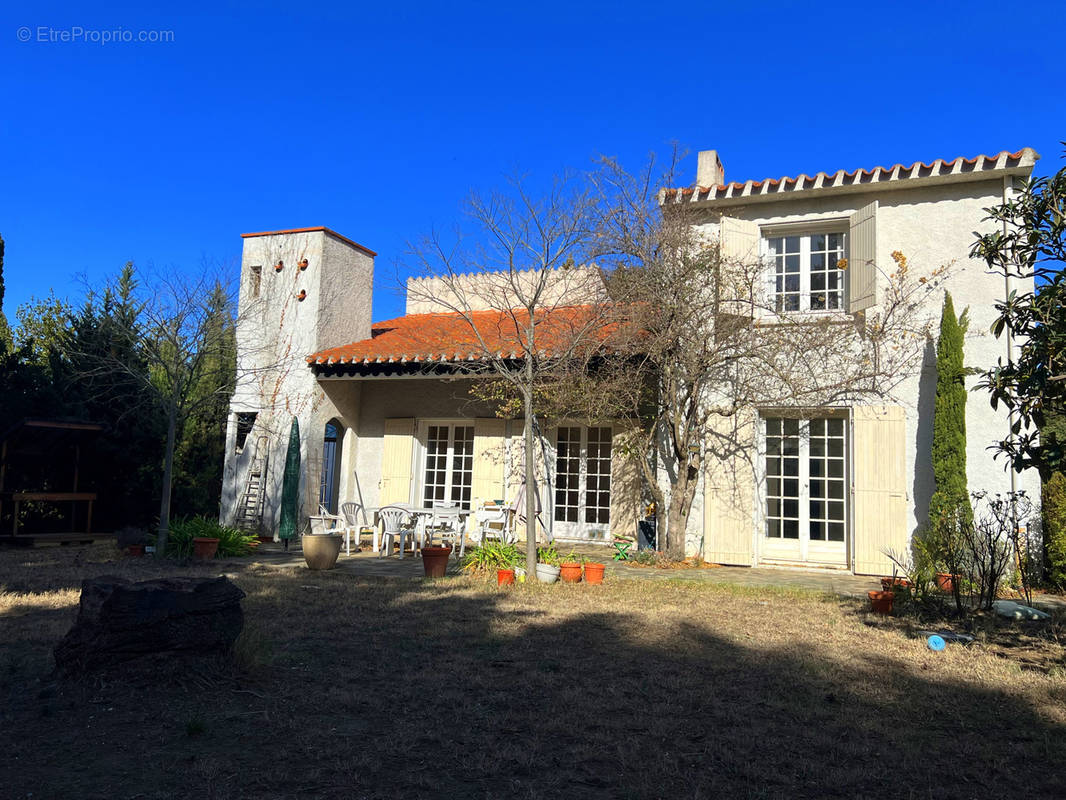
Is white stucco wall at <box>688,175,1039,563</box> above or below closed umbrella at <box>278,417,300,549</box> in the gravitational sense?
above

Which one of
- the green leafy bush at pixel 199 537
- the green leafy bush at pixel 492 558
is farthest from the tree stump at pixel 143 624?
the green leafy bush at pixel 199 537

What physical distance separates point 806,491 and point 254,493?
28.0ft

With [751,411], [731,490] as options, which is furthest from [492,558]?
[751,411]

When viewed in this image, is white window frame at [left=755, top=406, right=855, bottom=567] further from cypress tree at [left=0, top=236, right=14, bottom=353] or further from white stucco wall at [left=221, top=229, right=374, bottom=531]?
cypress tree at [left=0, top=236, right=14, bottom=353]

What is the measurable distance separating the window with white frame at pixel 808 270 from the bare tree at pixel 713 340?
0.97 ft

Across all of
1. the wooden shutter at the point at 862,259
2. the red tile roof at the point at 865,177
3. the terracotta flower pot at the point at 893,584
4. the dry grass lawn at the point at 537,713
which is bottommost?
the dry grass lawn at the point at 537,713

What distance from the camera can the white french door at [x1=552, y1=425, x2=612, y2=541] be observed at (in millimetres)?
11977

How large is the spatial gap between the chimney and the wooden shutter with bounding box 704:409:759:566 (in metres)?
3.29

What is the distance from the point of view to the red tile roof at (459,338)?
9.59 m

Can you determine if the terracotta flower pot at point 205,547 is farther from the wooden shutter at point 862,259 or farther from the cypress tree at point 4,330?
the wooden shutter at point 862,259

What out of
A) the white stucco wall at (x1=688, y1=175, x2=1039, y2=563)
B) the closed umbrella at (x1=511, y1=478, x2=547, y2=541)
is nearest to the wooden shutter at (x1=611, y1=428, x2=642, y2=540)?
the closed umbrella at (x1=511, y1=478, x2=547, y2=541)

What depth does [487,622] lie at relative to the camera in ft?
20.1

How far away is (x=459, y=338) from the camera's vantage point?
12078mm

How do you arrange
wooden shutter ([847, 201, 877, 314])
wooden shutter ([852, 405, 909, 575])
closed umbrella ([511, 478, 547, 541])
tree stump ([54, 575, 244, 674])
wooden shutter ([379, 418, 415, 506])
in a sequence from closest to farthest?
tree stump ([54, 575, 244, 674]) < wooden shutter ([852, 405, 909, 575]) < wooden shutter ([847, 201, 877, 314]) < closed umbrella ([511, 478, 547, 541]) < wooden shutter ([379, 418, 415, 506])
